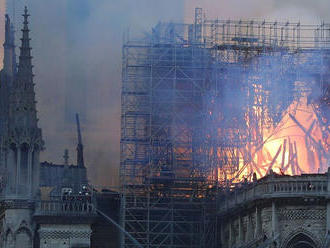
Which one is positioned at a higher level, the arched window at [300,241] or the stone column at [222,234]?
the stone column at [222,234]

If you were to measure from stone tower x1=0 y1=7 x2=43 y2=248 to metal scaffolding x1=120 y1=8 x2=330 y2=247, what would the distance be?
5.78 m

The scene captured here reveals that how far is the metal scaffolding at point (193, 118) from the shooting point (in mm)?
87438

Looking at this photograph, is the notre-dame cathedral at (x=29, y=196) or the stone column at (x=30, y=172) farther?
the stone column at (x=30, y=172)

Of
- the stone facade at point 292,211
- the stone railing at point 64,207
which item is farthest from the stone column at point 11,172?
the stone facade at point 292,211

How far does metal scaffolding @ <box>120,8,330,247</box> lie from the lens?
8744 cm

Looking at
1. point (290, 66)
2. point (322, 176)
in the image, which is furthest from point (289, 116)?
point (322, 176)

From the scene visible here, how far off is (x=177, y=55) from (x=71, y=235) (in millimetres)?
13739

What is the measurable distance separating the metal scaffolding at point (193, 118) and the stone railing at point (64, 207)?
244 centimetres

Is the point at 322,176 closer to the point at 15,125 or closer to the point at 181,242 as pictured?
the point at 181,242

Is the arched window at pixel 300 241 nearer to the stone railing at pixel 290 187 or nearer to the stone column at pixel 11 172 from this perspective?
the stone railing at pixel 290 187

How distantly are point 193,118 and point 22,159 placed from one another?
37.0 ft

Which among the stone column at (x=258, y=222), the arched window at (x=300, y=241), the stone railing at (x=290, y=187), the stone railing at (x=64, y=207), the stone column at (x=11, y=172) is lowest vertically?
the arched window at (x=300, y=241)

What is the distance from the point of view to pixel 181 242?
3445 inches

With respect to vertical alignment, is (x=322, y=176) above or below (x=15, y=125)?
below
